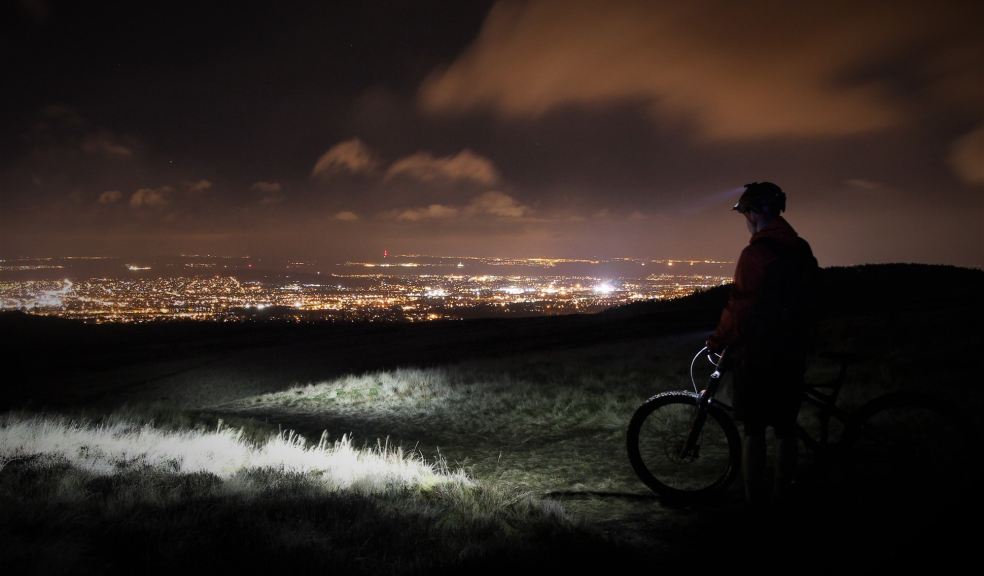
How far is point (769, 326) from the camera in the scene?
4.68 m

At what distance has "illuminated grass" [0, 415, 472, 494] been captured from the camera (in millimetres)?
6113

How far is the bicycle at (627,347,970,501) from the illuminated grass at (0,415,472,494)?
2.03 m

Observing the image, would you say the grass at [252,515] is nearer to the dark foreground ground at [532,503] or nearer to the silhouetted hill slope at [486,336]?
the dark foreground ground at [532,503]

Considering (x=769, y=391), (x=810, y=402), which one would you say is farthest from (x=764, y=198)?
(x=810, y=402)

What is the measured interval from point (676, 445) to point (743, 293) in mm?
1989

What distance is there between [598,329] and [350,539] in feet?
93.3

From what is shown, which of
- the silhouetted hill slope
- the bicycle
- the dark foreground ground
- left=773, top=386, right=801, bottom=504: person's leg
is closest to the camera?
the dark foreground ground

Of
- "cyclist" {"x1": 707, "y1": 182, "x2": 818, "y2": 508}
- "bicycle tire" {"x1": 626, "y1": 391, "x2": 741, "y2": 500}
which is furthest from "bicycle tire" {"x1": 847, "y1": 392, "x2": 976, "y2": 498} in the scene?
"bicycle tire" {"x1": 626, "y1": 391, "x2": 741, "y2": 500}

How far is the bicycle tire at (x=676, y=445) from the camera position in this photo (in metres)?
5.59

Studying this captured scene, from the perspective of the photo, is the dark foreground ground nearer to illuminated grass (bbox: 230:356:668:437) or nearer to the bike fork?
illuminated grass (bbox: 230:356:668:437)

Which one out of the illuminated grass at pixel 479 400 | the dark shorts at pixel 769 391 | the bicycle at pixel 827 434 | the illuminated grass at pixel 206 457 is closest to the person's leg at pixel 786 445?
the dark shorts at pixel 769 391

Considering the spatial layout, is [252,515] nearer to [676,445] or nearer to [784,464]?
[676,445]

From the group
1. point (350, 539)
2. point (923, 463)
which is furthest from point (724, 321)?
point (350, 539)

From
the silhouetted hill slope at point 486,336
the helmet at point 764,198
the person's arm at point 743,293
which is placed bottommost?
the silhouetted hill slope at point 486,336
